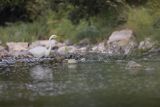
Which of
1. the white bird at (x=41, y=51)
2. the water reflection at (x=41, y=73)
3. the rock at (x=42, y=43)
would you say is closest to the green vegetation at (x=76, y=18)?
the rock at (x=42, y=43)

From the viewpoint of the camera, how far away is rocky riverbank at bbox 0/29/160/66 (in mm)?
20953

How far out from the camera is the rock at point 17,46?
23656 millimetres

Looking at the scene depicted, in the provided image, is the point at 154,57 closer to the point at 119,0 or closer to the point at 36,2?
the point at 119,0

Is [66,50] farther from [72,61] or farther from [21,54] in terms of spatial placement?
[72,61]

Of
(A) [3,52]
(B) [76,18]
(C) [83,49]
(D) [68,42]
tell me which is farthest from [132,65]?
(B) [76,18]

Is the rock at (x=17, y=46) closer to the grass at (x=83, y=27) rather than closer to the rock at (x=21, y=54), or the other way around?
the rock at (x=21, y=54)

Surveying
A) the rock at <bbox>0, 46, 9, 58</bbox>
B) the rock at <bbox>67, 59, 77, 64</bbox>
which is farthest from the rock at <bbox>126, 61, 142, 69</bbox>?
the rock at <bbox>0, 46, 9, 58</bbox>

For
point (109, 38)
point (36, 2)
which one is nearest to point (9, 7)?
point (36, 2)

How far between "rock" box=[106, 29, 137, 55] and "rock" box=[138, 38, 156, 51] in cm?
32

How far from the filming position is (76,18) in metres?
25.8

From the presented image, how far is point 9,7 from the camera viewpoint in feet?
95.0

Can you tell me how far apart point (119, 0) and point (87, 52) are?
371 centimetres

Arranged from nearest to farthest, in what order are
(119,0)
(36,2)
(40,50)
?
1. (40,50)
2. (119,0)
3. (36,2)

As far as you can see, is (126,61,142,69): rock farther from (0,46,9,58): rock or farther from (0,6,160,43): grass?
(0,46,9,58): rock
